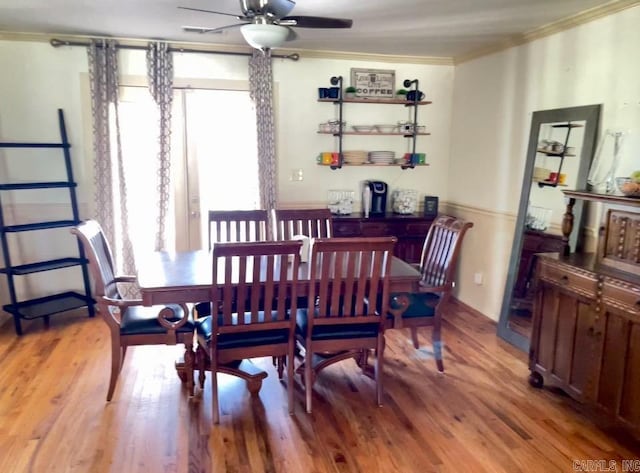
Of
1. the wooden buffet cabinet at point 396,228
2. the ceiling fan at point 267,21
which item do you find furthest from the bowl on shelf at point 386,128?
the ceiling fan at point 267,21

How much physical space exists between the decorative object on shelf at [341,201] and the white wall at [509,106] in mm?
1113

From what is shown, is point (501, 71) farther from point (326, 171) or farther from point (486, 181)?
point (326, 171)

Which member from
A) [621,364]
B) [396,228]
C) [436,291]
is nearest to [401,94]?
[396,228]

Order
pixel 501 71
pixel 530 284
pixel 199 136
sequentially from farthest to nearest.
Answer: pixel 199 136 → pixel 501 71 → pixel 530 284

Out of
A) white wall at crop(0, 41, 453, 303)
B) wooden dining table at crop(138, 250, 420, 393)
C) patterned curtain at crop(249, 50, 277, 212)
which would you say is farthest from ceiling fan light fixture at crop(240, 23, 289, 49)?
white wall at crop(0, 41, 453, 303)

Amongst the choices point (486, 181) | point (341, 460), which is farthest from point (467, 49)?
point (341, 460)

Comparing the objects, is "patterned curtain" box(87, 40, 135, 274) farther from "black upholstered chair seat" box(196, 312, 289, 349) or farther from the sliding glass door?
"black upholstered chair seat" box(196, 312, 289, 349)

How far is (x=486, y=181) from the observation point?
4.43 meters

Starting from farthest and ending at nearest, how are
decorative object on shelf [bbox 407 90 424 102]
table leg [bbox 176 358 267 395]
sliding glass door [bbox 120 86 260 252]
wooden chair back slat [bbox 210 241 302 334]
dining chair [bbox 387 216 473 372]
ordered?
1. decorative object on shelf [bbox 407 90 424 102]
2. sliding glass door [bbox 120 86 260 252]
3. dining chair [bbox 387 216 473 372]
4. table leg [bbox 176 358 267 395]
5. wooden chair back slat [bbox 210 241 302 334]

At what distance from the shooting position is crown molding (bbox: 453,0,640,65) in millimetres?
2994

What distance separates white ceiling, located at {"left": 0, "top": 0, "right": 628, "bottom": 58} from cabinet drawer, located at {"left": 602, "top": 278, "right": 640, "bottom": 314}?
180 centimetres

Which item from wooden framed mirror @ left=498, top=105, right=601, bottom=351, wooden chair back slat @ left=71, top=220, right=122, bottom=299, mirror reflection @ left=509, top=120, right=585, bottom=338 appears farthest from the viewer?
mirror reflection @ left=509, top=120, right=585, bottom=338

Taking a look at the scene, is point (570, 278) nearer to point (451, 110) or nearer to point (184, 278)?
point (184, 278)

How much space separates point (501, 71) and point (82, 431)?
4128 mm
